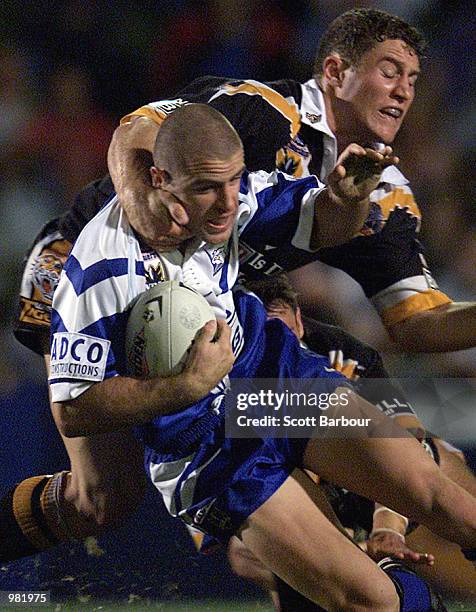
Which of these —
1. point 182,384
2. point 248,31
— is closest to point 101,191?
point 248,31

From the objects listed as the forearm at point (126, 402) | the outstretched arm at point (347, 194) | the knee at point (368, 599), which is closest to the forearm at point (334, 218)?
the outstretched arm at point (347, 194)

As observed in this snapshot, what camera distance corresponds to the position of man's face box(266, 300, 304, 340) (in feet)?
10.0

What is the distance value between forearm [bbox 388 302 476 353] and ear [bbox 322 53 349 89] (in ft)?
2.42

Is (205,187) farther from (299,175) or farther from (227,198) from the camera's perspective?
(299,175)

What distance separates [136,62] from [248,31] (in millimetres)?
362

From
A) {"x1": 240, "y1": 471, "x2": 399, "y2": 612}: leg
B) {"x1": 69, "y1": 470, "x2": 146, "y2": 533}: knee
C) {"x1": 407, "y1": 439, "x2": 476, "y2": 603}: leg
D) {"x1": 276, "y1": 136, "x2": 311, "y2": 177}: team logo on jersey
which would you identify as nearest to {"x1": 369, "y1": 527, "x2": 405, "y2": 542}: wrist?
{"x1": 407, "y1": 439, "x2": 476, "y2": 603}: leg

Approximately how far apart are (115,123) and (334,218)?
36.0 inches

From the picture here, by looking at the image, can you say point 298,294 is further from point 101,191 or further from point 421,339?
point 101,191

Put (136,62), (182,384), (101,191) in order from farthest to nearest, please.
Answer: (136,62)
(101,191)
(182,384)

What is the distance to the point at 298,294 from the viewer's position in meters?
3.17

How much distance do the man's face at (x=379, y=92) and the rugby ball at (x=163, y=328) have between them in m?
0.97

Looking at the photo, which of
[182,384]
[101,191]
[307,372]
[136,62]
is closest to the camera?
[182,384]

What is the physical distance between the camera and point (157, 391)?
2334mm

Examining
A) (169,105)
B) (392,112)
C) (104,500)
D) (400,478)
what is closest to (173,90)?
(169,105)
